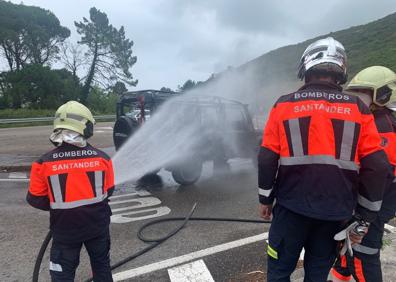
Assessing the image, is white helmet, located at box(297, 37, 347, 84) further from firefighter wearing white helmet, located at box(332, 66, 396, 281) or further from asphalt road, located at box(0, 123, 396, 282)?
asphalt road, located at box(0, 123, 396, 282)

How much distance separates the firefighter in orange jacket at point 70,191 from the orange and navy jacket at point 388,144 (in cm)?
218

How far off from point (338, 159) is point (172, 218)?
140 inches

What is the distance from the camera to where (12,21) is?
36531 millimetres

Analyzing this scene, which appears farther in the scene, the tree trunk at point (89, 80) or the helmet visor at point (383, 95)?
the tree trunk at point (89, 80)

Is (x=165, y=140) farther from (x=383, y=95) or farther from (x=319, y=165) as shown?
(x=319, y=165)

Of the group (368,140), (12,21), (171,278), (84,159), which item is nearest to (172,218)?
(171,278)

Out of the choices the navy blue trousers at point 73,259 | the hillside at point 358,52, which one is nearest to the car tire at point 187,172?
the navy blue trousers at point 73,259

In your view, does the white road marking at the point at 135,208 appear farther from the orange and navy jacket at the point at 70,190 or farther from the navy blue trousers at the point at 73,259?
the orange and navy jacket at the point at 70,190

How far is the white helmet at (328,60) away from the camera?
87.0 inches

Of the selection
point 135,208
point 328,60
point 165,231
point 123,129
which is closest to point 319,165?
point 328,60

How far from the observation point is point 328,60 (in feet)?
7.24

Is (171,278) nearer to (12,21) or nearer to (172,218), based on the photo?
(172,218)

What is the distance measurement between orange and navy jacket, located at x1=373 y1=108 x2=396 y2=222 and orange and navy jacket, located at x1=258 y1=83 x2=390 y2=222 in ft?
1.56

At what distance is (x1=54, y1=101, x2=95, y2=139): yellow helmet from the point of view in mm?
2697
